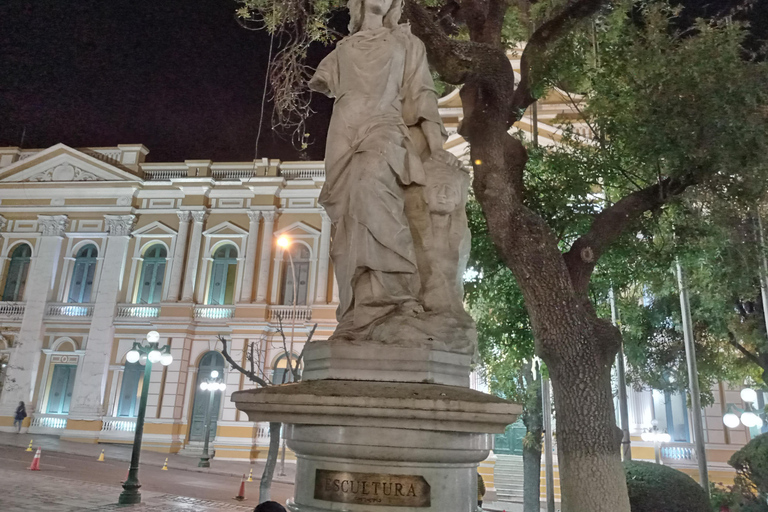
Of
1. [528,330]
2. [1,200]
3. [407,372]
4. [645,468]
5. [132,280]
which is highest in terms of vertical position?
[1,200]

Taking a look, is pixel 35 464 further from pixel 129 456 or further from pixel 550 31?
pixel 550 31

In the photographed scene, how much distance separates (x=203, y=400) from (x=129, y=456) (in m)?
4.07

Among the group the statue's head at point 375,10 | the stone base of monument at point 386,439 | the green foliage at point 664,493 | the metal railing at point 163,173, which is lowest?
the green foliage at point 664,493

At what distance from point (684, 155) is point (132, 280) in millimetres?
22486

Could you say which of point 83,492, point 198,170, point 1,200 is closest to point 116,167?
point 198,170

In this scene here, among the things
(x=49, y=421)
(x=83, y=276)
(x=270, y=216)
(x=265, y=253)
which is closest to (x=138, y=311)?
(x=83, y=276)

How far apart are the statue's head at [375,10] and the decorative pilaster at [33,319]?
24.4 metres

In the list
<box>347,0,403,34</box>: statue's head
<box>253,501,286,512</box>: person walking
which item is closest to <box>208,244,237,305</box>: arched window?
<box>347,0,403,34</box>: statue's head

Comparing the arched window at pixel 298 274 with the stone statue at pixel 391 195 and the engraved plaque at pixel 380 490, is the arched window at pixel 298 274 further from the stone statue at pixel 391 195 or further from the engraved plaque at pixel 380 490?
the engraved plaque at pixel 380 490

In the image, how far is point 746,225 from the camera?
1063cm

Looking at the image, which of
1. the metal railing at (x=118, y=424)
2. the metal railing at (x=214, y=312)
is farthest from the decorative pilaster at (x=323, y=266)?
the metal railing at (x=118, y=424)

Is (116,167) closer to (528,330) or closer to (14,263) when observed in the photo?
(14,263)

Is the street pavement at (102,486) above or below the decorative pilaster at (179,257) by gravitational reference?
below

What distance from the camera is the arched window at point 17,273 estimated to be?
25.4 m
